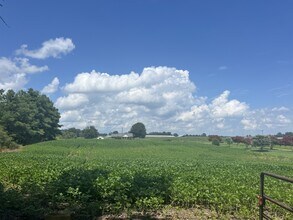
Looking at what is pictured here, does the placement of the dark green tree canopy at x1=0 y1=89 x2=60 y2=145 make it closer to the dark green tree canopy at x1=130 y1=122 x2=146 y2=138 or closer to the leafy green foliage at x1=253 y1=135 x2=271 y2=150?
the dark green tree canopy at x1=130 y1=122 x2=146 y2=138

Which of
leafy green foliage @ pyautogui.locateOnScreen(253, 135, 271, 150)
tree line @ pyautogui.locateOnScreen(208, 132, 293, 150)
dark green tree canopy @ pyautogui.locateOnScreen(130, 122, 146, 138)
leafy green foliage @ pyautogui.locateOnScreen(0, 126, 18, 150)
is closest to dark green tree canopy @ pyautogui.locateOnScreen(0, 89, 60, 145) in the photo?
leafy green foliage @ pyautogui.locateOnScreen(0, 126, 18, 150)

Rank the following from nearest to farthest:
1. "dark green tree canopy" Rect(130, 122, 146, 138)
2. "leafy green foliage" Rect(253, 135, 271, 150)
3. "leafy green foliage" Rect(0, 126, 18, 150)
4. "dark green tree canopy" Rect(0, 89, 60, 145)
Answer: "leafy green foliage" Rect(0, 126, 18, 150), "dark green tree canopy" Rect(0, 89, 60, 145), "leafy green foliage" Rect(253, 135, 271, 150), "dark green tree canopy" Rect(130, 122, 146, 138)

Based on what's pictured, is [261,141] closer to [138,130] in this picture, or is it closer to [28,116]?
[138,130]

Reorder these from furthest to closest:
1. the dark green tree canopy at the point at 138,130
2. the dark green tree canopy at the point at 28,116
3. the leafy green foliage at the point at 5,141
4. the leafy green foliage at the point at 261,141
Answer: the dark green tree canopy at the point at 138,130, the leafy green foliage at the point at 261,141, the dark green tree canopy at the point at 28,116, the leafy green foliage at the point at 5,141

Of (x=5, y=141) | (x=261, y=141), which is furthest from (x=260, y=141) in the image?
(x=5, y=141)

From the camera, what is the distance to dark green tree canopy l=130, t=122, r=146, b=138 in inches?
6496

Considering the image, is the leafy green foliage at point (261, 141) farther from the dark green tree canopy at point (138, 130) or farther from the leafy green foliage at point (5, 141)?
the leafy green foliage at point (5, 141)

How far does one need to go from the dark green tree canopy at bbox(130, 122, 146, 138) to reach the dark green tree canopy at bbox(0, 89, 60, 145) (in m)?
56.3

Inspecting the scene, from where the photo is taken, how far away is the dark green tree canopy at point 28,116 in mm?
79125

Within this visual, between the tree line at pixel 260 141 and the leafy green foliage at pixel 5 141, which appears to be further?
the tree line at pixel 260 141

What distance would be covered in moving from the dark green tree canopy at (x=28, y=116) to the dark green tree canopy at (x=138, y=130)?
56.3 meters

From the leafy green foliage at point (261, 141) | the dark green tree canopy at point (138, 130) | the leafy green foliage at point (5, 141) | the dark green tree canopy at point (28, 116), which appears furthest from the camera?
the dark green tree canopy at point (138, 130)

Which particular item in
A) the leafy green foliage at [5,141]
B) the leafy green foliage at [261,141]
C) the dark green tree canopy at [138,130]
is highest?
the dark green tree canopy at [138,130]

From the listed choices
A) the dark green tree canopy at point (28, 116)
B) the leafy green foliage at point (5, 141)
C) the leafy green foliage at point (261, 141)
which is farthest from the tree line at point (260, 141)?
the leafy green foliage at point (5, 141)
